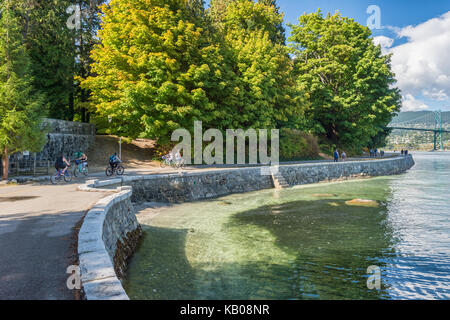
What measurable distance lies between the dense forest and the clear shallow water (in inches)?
378

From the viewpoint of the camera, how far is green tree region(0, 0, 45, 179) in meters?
14.9

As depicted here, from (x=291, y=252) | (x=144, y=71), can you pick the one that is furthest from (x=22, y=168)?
(x=291, y=252)

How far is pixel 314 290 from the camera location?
685 cm

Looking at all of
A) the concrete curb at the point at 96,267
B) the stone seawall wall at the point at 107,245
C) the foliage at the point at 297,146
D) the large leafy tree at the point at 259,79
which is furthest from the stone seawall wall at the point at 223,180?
the concrete curb at the point at 96,267

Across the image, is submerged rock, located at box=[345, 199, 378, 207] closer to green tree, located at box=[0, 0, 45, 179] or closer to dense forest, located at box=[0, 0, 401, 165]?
dense forest, located at box=[0, 0, 401, 165]

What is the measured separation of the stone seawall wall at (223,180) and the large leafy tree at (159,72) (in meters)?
5.75

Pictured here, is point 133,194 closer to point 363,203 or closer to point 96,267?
point 96,267

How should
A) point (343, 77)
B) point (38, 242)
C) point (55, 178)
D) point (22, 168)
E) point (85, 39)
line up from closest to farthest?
point (38, 242) < point (55, 178) < point (22, 168) < point (85, 39) < point (343, 77)

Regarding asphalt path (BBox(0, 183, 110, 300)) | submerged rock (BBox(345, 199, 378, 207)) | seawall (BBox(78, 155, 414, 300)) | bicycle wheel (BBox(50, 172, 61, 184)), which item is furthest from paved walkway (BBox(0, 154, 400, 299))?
submerged rock (BBox(345, 199, 378, 207))

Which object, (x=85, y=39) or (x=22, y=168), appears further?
(x=85, y=39)

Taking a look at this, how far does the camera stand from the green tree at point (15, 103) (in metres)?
14.9

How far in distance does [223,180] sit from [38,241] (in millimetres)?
15420

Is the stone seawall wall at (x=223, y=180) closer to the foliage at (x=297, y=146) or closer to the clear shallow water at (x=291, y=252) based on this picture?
the clear shallow water at (x=291, y=252)

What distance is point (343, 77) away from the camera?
144 feet
